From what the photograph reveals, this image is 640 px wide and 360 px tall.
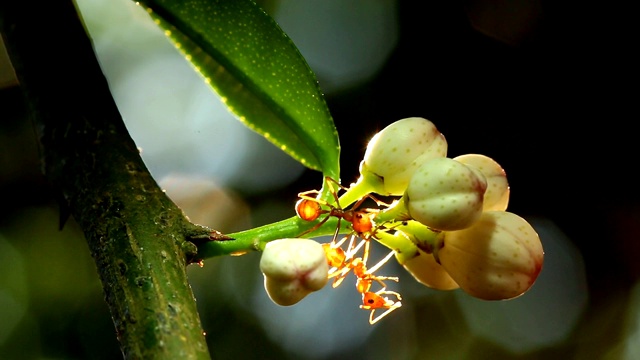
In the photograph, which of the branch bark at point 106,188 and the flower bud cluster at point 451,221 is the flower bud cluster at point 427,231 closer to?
the flower bud cluster at point 451,221

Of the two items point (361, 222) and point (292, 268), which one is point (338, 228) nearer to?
point (361, 222)

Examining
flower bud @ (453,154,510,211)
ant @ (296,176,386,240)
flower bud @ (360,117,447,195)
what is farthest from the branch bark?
flower bud @ (453,154,510,211)

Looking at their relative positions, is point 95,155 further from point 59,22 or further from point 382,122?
point 382,122

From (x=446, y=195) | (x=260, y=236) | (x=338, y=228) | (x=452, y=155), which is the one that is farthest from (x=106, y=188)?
(x=452, y=155)

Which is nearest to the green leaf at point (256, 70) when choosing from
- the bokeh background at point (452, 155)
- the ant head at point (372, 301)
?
the ant head at point (372, 301)

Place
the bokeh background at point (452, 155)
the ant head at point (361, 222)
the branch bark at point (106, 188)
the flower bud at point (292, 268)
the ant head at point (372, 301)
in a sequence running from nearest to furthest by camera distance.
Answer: the branch bark at point (106, 188)
the flower bud at point (292, 268)
the ant head at point (361, 222)
the ant head at point (372, 301)
the bokeh background at point (452, 155)

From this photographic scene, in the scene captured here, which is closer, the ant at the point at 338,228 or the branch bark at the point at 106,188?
the branch bark at the point at 106,188
